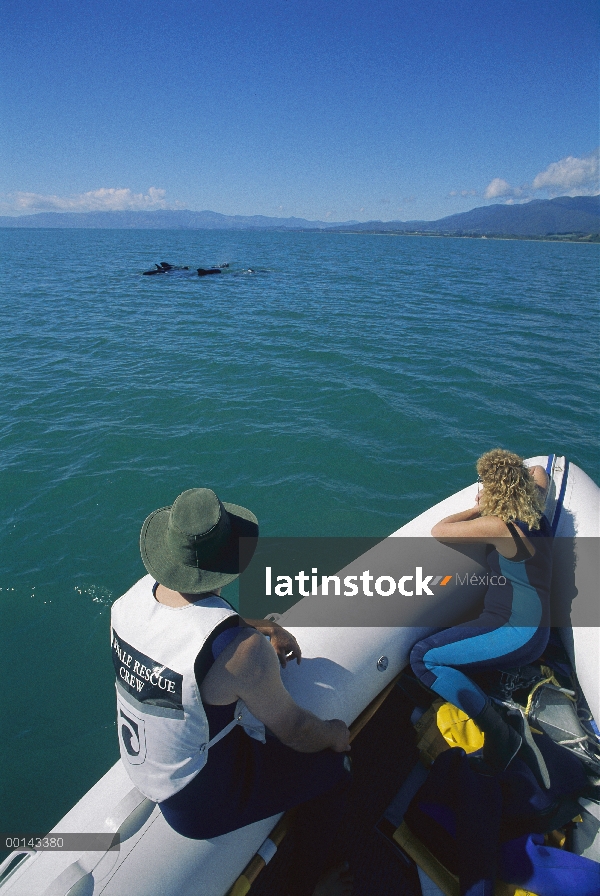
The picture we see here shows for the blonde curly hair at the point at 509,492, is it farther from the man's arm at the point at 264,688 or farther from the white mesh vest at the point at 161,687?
the white mesh vest at the point at 161,687

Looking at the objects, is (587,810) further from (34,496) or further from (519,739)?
(34,496)

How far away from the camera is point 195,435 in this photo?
9102 millimetres

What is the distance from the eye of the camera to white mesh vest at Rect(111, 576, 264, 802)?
5.88ft

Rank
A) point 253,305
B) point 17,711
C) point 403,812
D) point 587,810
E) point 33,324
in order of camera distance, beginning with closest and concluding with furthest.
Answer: point 587,810
point 403,812
point 17,711
point 33,324
point 253,305

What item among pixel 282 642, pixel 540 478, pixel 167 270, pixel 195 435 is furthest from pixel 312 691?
pixel 167 270

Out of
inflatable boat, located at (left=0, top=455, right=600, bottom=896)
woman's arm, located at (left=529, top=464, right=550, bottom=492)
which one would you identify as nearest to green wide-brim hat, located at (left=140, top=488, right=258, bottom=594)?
inflatable boat, located at (left=0, top=455, right=600, bottom=896)

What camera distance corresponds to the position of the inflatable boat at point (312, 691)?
217 centimetres

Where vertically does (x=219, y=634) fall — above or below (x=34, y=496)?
above

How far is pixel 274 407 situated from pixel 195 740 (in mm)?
8753

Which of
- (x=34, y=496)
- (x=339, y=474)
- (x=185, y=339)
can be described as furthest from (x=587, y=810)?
(x=185, y=339)

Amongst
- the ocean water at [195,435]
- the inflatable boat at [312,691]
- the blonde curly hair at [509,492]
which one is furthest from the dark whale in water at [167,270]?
the blonde curly hair at [509,492]

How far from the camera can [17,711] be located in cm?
455

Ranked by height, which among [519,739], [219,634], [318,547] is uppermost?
[219,634]

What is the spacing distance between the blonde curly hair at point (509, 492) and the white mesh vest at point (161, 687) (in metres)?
2.24
